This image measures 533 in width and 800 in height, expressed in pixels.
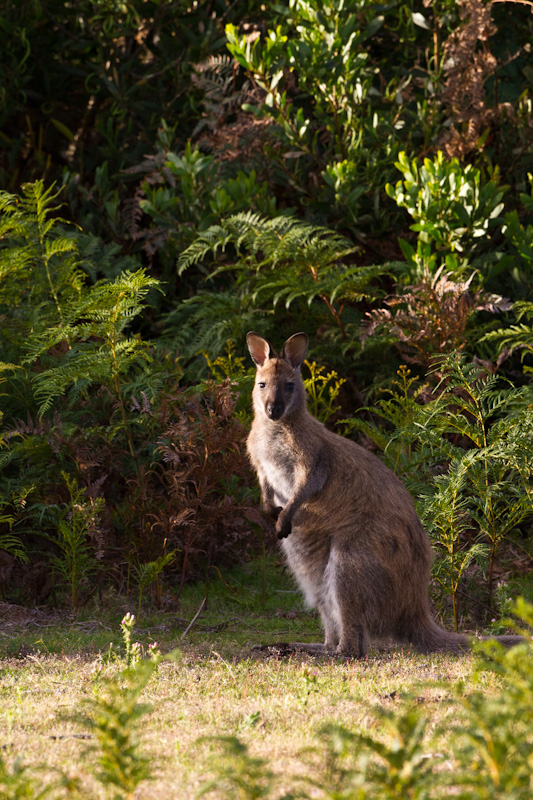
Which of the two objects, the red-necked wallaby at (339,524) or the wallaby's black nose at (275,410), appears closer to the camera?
the red-necked wallaby at (339,524)

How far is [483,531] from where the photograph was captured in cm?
569

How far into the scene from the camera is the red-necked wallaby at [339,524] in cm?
493

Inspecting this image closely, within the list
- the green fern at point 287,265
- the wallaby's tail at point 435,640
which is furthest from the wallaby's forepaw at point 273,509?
the green fern at point 287,265

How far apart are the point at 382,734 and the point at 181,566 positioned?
333cm

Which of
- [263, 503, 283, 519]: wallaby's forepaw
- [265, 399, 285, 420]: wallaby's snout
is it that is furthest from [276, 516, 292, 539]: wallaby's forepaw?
[265, 399, 285, 420]: wallaby's snout

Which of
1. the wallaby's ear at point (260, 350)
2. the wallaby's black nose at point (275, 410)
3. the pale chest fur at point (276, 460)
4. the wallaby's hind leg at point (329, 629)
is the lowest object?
the wallaby's hind leg at point (329, 629)

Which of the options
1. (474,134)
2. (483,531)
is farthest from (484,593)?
(474,134)

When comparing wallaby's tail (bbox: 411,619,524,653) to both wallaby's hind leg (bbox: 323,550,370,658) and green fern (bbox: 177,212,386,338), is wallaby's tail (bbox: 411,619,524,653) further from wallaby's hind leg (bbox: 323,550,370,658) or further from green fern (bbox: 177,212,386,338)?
green fern (bbox: 177,212,386,338)

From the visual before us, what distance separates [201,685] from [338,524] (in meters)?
1.42

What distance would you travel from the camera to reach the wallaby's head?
535cm

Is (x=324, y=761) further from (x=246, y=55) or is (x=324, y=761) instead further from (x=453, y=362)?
(x=246, y=55)

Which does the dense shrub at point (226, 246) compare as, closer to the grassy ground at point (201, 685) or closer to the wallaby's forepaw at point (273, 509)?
the grassy ground at point (201, 685)

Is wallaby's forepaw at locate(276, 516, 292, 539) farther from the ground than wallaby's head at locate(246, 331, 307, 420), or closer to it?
closer to it

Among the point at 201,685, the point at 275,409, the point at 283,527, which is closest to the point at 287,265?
the point at 275,409
